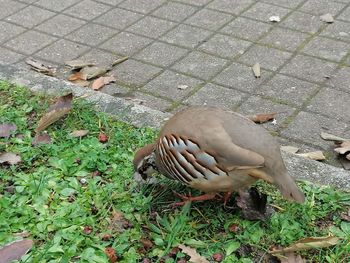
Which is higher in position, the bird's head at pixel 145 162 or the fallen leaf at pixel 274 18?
the bird's head at pixel 145 162

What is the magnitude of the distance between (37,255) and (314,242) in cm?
133

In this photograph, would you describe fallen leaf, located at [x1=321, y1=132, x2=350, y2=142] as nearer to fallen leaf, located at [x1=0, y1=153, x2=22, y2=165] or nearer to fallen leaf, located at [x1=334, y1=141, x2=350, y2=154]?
fallen leaf, located at [x1=334, y1=141, x2=350, y2=154]

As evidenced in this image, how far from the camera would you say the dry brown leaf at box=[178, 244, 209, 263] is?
3113 mm

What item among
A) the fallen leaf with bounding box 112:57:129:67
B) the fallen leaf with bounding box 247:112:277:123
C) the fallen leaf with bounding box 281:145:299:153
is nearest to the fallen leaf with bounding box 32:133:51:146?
the fallen leaf with bounding box 112:57:129:67

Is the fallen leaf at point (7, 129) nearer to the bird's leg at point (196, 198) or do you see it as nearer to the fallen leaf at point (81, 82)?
the fallen leaf at point (81, 82)

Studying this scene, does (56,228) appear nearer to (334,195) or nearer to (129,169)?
(129,169)

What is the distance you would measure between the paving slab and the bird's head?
0.68m

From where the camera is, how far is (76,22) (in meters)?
5.65

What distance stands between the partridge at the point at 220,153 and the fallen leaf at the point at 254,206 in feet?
0.45

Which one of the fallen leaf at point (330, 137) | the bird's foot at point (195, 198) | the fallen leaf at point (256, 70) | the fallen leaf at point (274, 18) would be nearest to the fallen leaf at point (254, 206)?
the bird's foot at point (195, 198)

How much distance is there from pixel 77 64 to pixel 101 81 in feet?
0.98

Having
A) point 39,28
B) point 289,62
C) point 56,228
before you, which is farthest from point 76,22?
point 56,228

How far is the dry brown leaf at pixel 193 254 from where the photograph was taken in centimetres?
311

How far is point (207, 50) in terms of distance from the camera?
526cm
